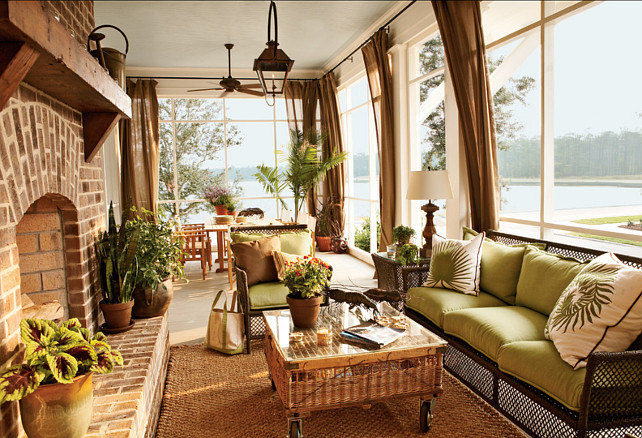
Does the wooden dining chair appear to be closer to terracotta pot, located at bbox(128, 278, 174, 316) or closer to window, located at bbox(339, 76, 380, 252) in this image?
window, located at bbox(339, 76, 380, 252)

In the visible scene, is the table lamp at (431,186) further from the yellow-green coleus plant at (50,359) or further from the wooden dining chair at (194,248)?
the wooden dining chair at (194,248)

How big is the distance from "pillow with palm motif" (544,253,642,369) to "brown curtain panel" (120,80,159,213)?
7.46 m

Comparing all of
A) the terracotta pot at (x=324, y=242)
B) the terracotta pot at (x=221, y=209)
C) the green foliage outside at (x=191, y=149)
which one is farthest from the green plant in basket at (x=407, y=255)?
the green foliage outside at (x=191, y=149)

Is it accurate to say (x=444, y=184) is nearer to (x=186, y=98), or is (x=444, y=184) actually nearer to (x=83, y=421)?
(x=83, y=421)

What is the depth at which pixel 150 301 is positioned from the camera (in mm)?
3133

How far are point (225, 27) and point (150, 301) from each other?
4351 mm

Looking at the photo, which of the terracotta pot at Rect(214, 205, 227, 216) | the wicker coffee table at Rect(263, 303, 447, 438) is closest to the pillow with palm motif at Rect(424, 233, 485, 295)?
the wicker coffee table at Rect(263, 303, 447, 438)

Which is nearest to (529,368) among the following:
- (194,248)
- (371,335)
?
(371,335)

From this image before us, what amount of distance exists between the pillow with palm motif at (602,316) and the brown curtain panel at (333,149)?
5.95 metres

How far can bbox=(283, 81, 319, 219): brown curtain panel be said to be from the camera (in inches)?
356

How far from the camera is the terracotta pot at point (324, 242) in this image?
8.42 metres

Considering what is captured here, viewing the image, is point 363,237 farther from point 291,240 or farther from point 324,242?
point 291,240

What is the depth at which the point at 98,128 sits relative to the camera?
2.94 meters

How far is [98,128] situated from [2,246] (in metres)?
1.38
